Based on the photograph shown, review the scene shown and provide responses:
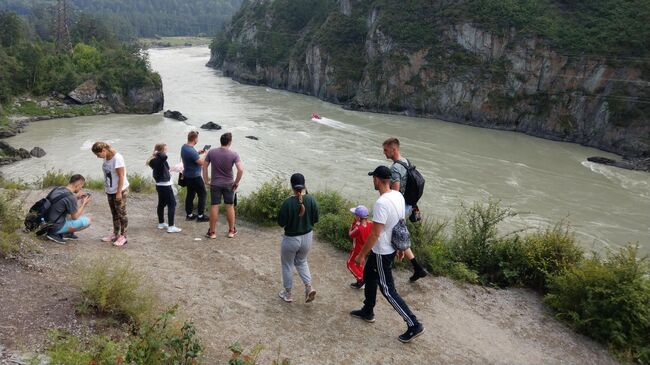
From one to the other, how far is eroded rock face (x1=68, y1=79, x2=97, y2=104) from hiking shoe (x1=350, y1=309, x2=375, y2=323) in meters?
48.3

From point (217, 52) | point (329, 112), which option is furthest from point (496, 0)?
point (217, 52)

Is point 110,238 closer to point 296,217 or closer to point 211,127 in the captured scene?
point 296,217

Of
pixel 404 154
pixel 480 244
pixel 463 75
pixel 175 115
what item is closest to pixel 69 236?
pixel 480 244

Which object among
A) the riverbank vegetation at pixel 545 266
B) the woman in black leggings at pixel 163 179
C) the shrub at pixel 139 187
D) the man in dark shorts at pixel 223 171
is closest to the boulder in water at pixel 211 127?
the shrub at pixel 139 187

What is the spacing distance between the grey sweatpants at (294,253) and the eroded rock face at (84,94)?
47.8m

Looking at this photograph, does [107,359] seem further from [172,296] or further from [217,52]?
[217,52]

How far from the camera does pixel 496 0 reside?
5047cm

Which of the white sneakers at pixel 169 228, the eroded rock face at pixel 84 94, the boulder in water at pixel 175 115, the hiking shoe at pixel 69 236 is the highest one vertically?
the hiking shoe at pixel 69 236

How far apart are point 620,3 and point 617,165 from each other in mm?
20777

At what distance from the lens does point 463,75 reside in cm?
5012

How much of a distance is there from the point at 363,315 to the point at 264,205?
4482mm

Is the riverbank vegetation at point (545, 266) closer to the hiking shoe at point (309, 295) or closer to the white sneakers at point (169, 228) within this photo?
the white sneakers at point (169, 228)

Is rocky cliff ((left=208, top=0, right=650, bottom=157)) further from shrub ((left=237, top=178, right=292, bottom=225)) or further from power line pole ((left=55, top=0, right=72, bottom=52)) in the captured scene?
shrub ((left=237, top=178, right=292, bottom=225))

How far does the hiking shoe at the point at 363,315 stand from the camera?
6152 mm
